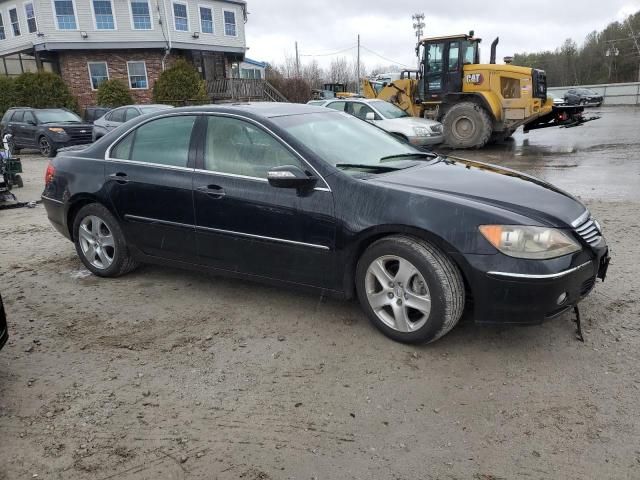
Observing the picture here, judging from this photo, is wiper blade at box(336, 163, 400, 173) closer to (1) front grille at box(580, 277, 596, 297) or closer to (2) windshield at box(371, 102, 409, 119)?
(1) front grille at box(580, 277, 596, 297)

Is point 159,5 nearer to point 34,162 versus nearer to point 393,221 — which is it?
point 34,162

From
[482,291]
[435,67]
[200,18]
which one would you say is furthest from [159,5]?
[482,291]

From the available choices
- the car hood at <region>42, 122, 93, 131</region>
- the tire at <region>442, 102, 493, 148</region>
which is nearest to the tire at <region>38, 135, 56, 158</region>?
the car hood at <region>42, 122, 93, 131</region>

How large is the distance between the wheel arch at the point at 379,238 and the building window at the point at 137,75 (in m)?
27.9

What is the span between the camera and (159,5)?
27188 mm

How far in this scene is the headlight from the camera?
3047mm

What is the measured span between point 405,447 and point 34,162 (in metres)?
15.7

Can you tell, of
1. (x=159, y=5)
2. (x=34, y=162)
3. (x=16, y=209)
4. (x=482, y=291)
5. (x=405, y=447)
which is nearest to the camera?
(x=405, y=447)

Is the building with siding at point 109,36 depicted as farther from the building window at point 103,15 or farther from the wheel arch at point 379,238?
the wheel arch at point 379,238

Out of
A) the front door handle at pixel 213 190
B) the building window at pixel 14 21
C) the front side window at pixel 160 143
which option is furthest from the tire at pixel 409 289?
the building window at pixel 14 21

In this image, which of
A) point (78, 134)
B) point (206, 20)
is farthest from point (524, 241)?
point (206, 20)

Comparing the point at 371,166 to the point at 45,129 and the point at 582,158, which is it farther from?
the point at 45,129

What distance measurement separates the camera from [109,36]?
26781 mm

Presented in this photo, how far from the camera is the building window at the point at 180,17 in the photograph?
27891 millimetres
